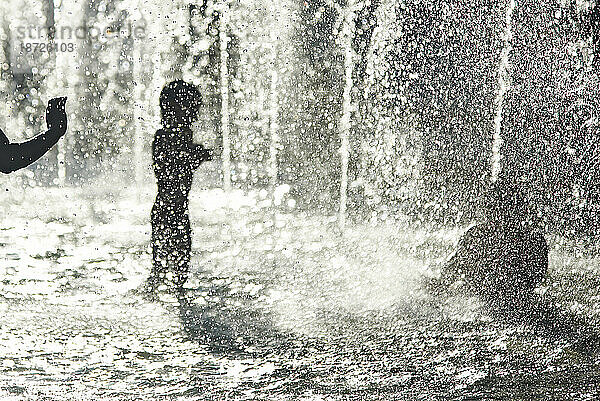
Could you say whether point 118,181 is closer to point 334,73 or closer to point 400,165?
point 334,73

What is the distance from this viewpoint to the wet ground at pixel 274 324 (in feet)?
4.50

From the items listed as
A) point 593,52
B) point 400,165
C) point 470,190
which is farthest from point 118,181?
point 593,52

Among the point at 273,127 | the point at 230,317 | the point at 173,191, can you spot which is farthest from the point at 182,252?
the point at 273,127

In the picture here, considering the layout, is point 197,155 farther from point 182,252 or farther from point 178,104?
point 182,252

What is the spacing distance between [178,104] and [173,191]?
386mm

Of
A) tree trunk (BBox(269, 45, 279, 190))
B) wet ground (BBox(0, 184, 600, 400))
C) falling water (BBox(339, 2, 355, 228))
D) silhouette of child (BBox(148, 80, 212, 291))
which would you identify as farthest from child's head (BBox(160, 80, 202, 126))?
falling water (BBox(339, 2, 355, 228))

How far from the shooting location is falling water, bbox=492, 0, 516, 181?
6.16ft

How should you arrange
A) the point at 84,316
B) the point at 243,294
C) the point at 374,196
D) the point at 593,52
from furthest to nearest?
the point at 374,196
the point at 593,52
the point at 243,294
the point at 84,316

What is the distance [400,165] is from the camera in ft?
7.12

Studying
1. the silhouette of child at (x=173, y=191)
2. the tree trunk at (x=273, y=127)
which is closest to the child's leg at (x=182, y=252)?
the silhouette of child at (x=173, y=191)

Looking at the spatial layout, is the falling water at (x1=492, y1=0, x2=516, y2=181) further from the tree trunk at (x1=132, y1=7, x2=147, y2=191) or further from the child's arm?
the tree trunk at (x1=132, y1=7, x2=147, y2=191)

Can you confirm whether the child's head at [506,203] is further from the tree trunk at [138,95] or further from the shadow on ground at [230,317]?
the tree trunk at [138,95]

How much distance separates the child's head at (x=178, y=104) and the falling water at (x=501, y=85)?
113cm

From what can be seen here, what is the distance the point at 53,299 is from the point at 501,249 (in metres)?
1.37
